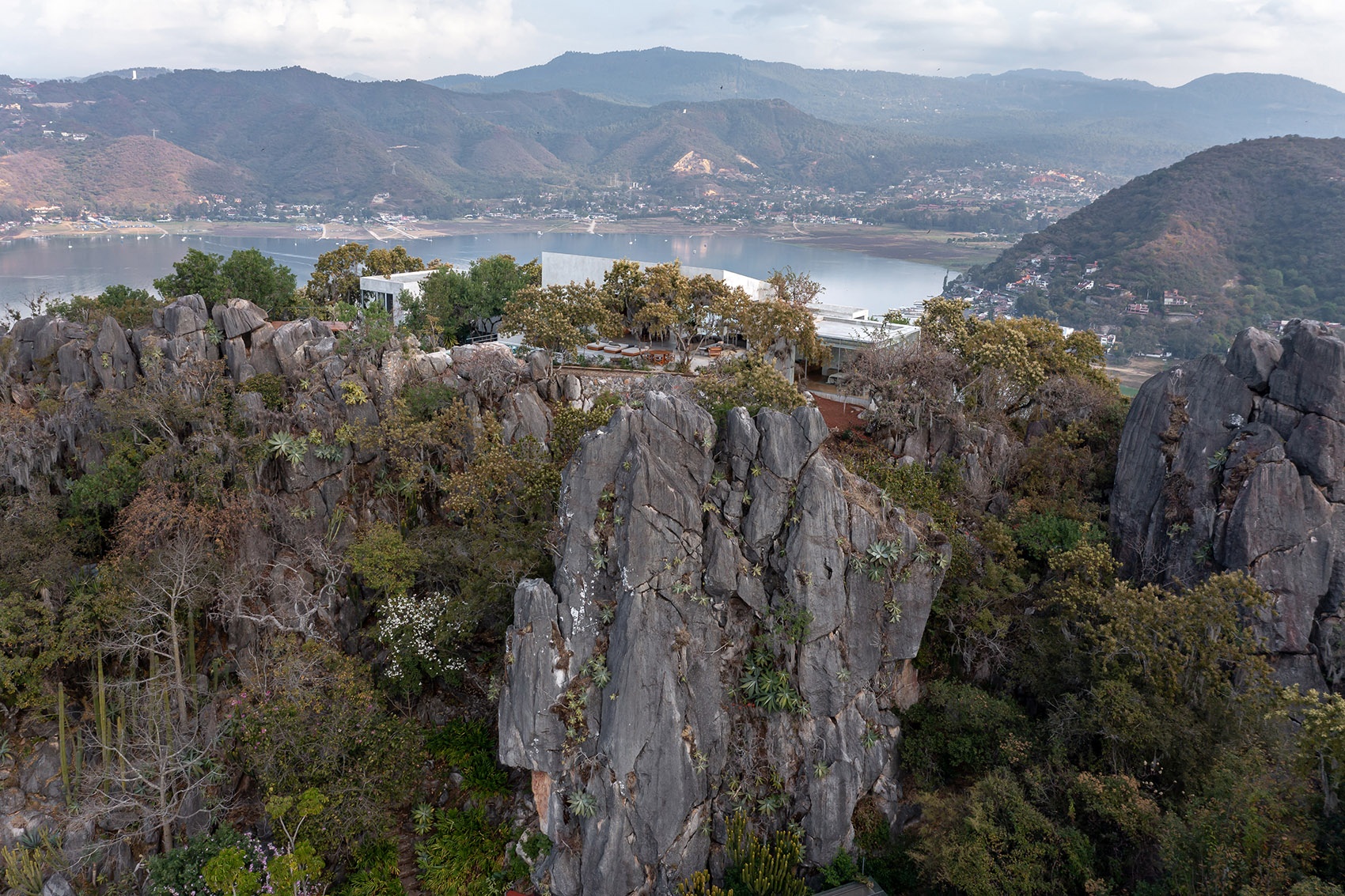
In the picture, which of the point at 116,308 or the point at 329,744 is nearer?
the point at 329,744

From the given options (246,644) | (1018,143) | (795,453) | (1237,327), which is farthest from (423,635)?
(1018,143)

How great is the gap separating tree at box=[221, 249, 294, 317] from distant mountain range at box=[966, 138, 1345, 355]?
55497 mm

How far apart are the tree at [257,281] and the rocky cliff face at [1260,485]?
37406mm

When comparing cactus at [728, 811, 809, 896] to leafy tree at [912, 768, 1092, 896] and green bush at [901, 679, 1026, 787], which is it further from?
green bush at [901, 679, 1026, 787]

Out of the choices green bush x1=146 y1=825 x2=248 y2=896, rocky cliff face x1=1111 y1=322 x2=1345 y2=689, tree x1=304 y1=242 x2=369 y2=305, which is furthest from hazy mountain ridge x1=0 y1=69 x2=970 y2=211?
rocky cliff face x1=1111 y1=322 x2=1345 y2=689

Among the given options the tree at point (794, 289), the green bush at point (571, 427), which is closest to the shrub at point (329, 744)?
the green bush at point (571, 427)

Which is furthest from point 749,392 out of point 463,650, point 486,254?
point 486,254

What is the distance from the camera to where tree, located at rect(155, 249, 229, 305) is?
110 feet

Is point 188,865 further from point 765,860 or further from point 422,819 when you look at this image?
point 765,860

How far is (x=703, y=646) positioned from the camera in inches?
730

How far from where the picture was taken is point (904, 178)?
553ft

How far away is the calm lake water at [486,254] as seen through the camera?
78375 mm

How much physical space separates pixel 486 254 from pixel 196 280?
270 feet

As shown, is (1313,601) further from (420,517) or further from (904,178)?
(904,178)
